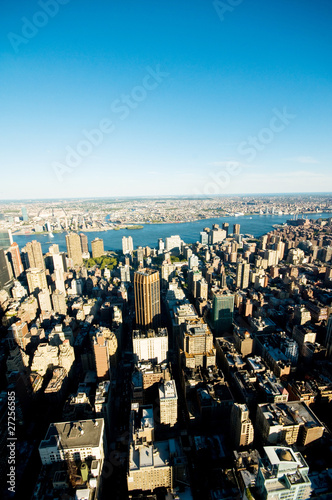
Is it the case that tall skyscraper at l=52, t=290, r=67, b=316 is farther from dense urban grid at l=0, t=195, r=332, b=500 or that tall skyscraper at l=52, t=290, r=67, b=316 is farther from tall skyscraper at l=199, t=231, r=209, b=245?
tall skyscraper at l=199, t=231, r=209, b=245

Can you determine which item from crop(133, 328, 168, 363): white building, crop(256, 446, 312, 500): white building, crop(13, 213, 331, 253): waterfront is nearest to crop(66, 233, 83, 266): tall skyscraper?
crop(13, 213, 331, 253): waterfront

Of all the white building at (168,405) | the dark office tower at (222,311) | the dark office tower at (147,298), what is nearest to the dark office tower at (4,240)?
the dark office tower at (147,298)

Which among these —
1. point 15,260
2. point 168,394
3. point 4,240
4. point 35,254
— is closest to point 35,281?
point 35,254

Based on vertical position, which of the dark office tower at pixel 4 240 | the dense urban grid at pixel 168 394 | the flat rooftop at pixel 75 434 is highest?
the dark office tower at pixel 4 240

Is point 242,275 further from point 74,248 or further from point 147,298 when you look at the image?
point 74,248

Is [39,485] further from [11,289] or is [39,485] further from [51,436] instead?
[11,289]

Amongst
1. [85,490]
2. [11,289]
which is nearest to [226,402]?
[85,490]

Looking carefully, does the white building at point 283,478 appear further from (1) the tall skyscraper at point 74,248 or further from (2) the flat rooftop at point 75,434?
(1) the tall skyscraper at point 74,248
